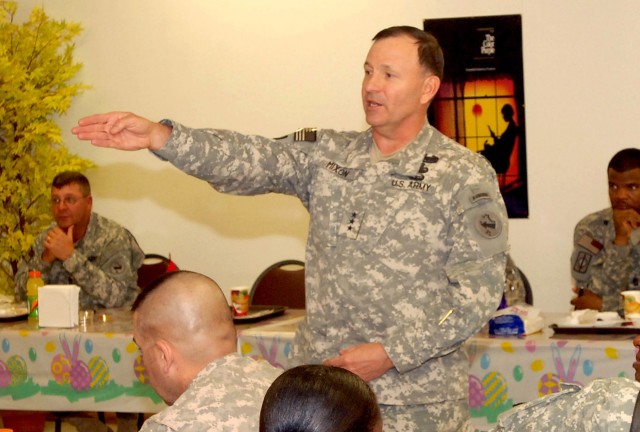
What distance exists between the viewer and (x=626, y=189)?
4.68 metres

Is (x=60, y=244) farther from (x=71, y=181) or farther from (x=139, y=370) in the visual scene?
(x=139, y=370)

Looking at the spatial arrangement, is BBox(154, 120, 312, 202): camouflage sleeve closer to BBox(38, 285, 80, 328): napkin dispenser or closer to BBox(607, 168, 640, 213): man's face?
BBox(38, 285, 80, 328): napkin dispenser

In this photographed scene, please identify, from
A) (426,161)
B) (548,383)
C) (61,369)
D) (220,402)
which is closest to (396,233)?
(426,161)

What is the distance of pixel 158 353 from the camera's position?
2119 mm

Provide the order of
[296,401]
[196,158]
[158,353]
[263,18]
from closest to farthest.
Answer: [296,401], [158,353], [196,158], [263,18]

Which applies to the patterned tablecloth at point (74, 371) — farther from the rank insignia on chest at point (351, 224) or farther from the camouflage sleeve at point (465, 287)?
the camouflage sleeve at point (465, 287)

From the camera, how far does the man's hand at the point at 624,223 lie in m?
4.68

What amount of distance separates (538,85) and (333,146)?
3305 millimetres

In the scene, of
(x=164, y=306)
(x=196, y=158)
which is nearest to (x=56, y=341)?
(x=196, y=158)

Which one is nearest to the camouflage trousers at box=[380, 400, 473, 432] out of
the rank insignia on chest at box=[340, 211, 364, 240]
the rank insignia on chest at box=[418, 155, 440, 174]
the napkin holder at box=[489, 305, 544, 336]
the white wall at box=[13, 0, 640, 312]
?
the rank insignia on chest at box=[340, 211, 364, 240]

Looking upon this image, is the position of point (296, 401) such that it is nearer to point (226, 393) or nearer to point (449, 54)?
point (226, 393)

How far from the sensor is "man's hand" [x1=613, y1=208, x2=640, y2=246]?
468cm

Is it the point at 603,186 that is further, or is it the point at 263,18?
the point at 263,18

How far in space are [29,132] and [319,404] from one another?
5.23m
